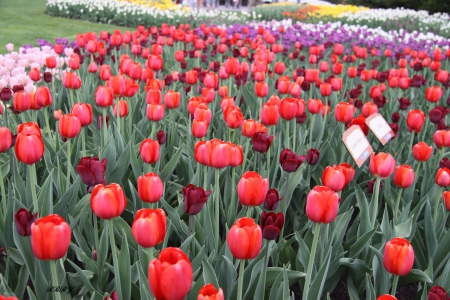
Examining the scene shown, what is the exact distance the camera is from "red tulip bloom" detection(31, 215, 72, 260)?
1.14m

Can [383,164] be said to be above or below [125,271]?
above

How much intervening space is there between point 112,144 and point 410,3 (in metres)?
22.5

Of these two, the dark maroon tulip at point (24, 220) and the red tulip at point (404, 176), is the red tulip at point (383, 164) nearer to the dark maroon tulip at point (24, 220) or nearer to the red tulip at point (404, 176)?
the red tulip at point (404, 176)

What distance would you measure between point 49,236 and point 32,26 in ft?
43.3

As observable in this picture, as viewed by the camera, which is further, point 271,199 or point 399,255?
point 271,199

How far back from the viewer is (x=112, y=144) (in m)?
2.32

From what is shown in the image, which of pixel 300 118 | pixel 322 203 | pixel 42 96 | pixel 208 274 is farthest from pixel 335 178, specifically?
pixel 42 96

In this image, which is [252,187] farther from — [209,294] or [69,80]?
[69,80]

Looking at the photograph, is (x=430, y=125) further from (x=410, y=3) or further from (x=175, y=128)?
(x=410, y=3)

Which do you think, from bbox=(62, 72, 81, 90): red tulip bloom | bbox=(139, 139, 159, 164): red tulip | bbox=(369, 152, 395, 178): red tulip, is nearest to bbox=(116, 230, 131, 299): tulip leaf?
bbox=(139, 139, 159, 164): red tulip

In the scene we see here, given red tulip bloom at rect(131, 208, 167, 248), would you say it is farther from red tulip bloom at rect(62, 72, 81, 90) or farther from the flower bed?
red tulip bloom at rect(62, 72, 81, 90)

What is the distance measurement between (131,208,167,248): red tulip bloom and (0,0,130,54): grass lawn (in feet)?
28.9

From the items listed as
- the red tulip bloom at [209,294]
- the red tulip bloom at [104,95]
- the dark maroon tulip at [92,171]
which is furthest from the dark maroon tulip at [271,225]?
the red tulip bloom at [104,95]

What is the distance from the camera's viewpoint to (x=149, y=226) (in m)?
1.26
